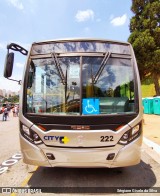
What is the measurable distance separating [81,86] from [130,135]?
1300 millimetres

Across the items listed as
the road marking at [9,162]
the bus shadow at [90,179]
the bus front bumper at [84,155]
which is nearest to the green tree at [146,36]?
the road marking at [9,162]

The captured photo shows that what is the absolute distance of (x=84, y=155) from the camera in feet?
15.6

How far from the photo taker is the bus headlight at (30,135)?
4922 millimetres

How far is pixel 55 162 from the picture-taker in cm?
487

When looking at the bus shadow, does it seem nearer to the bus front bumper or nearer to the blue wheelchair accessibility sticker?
the bus front bumper

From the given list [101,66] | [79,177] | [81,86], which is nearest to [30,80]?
[81,86]

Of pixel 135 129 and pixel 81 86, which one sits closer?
pixel 135 129

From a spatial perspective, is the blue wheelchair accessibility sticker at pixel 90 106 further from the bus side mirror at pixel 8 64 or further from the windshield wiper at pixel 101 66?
the bus side mirror at pixel 8 64

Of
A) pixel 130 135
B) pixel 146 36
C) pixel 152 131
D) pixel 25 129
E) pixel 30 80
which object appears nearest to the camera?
→ pixel 130 135

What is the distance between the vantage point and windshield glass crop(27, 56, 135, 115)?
507cm

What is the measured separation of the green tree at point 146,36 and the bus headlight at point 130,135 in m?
25.1

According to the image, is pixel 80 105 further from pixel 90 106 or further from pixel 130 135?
pixel 130 135

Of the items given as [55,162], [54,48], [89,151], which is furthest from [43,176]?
[54,48]

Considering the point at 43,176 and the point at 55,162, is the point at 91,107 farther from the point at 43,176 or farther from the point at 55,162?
the point at 43,176
